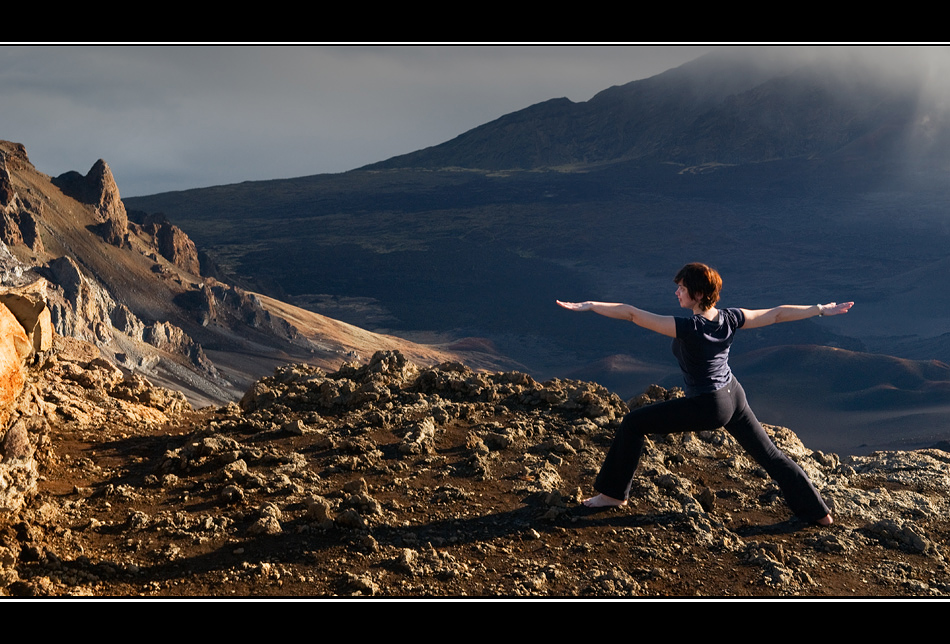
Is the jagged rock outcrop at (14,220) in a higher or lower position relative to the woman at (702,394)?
higher

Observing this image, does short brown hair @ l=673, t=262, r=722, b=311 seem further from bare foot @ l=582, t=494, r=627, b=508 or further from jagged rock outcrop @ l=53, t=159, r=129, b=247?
jagged rock outcrop @ l=53, t=159, r=129, b=247

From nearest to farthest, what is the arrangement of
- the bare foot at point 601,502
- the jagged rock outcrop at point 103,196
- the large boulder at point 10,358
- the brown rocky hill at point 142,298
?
the large boulder at point 10,358
the bare foot at point 601,502
the brown rocky hill at point 142,298
the jagged rock outcrop at point 103,196

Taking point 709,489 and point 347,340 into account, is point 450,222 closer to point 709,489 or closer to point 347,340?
point 347,340

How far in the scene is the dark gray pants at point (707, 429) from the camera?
18.6 feet

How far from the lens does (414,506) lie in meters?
6.06

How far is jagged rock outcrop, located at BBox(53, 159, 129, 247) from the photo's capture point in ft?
214

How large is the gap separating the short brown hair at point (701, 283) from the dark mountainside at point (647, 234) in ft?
222

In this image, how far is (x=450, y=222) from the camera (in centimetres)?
14688

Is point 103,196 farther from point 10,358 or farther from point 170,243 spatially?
point 10,358

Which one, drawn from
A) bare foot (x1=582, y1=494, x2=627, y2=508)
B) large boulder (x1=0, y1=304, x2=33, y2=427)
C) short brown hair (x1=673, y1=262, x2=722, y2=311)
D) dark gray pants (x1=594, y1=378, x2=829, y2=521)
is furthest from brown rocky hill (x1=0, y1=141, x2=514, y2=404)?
short brown hair (x1=673, y1=262, x2=722, y2=311)

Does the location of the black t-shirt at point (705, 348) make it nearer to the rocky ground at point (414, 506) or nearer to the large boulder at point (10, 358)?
the rocky ground at point (414, 506)

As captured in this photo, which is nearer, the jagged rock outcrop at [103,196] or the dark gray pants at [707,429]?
the dark gray pants at [707,429]

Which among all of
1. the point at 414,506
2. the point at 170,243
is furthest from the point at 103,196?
the point at 414,506

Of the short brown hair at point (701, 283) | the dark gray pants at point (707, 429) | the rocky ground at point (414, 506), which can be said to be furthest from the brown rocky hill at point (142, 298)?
the short brown hair at point (701, 283)
